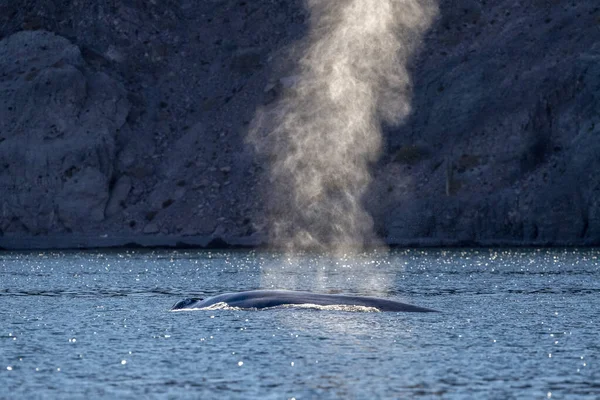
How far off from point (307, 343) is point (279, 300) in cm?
1126

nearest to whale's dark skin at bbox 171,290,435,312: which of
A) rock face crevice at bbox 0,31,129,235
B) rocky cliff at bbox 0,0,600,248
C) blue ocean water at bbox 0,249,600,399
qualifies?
blue ocean water at bbox 0,249,600,399

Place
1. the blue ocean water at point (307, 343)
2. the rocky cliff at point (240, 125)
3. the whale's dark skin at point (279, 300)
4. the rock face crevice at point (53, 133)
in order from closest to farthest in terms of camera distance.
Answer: the blue ocean water at point (307, 343) → the whale's dark skin at point (279, 300) → the rocky cliff at point (240, 125) → the rock face crevice at point (53, 133)

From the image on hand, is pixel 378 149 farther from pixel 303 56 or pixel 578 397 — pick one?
pixel 578 397

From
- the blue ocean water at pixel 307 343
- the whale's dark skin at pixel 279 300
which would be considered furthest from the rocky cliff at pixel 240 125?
the whale's dark skin at pixel 279 300

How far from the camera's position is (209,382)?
78.1 feet

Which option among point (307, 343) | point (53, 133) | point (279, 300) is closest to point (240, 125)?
point (53, 133)

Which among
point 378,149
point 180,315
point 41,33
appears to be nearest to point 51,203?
point 41,33

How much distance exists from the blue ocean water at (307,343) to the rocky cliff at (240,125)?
145 feet

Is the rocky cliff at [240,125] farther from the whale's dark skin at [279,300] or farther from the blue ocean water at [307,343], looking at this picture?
the whale's dark skin at [279,300]

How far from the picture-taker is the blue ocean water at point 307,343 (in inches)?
911

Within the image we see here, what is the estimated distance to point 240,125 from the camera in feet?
405

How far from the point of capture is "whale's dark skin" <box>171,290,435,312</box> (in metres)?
40.7

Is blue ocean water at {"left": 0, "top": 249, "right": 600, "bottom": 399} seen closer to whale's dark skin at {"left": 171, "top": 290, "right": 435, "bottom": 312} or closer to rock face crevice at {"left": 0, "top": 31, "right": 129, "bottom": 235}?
whale's dark skin at {"left": 171, "top": 290, "right": 435, "bottom": 312}

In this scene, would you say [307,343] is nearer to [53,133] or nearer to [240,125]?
[240,125]
